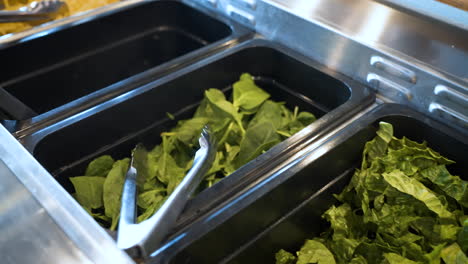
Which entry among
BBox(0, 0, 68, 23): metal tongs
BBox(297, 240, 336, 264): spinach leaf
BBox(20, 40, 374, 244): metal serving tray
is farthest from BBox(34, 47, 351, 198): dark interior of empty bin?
BBox(0, 0, 68, 23): metal tongs

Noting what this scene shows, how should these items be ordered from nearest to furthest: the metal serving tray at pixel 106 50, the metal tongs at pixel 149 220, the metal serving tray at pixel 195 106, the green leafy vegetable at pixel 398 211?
the metal tongs at pixel 149 220, the green leafy vegetable at pixel 398 211, the metal serving tray at pixel 195 106, the metal serving tray at pixel 106 50

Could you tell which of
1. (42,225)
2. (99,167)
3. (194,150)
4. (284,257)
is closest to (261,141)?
(194,150)

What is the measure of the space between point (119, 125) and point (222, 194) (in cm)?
39

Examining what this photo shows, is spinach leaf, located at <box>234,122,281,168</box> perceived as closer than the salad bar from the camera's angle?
No

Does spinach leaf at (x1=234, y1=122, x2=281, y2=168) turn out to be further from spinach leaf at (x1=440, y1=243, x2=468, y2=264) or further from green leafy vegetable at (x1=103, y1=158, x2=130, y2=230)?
spinach leaf at (x1=440, y1=243, x2=468, y2=264)

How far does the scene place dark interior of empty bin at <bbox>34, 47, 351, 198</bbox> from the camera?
37.3 inches

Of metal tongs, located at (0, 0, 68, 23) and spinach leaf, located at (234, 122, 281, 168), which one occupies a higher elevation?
metal tongs, located at (0, 0, 68, 23)

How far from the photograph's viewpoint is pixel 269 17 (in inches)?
45.7

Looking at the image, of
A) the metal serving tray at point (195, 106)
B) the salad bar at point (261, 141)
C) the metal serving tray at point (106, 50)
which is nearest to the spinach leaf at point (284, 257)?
the salad bar at point (261, 141)

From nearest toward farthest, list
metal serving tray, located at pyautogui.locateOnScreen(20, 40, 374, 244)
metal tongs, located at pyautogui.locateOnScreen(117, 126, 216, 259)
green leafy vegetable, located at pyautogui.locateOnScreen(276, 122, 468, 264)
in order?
1. metal tongs, located at pyautogui.locateOnScreen(117, 126, 216, 259)
2. green leafy vegetable, located at pyautogui.locateOnScreen(276, 122, 468, 264)
3. metal serving tray, located at pyautogui.locateOnScreen(20, 40, 374, 244)

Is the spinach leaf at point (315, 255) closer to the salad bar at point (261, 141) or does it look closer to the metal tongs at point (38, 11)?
the salad bar at point (261, 141)

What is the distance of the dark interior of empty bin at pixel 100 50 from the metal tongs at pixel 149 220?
2.26 ft

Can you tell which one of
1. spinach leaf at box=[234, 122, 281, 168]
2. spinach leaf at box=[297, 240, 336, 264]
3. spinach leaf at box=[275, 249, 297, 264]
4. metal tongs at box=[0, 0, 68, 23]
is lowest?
spinach leaf at box=[275, 249, 297, 264]

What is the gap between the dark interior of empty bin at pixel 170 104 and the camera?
95cm
